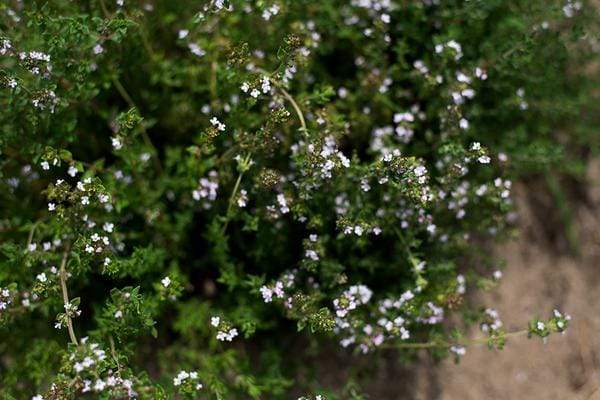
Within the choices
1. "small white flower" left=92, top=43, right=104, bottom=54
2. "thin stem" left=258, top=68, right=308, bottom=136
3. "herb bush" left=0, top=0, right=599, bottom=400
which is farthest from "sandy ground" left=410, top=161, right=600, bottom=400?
"small white flower" left=92, top=43, right=104, bottom=54

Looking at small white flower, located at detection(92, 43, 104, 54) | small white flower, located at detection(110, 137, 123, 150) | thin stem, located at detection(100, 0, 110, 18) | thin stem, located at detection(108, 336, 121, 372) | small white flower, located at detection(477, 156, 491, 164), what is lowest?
thin stem, located at detection(108, 336, 121, 372)

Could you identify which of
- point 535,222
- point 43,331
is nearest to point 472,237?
point 535,222

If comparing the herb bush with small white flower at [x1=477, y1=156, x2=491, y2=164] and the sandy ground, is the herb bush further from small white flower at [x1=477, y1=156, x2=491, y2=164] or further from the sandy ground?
the sandy ground

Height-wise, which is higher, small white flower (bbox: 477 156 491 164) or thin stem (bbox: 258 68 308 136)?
thin stem (bbox: 258 68 308 136)

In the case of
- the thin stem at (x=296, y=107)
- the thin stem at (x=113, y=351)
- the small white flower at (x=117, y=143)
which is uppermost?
the small white flower at (x=117, y=143)

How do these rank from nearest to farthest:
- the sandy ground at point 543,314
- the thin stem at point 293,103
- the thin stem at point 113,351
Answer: the thin stem at point 113,351 → the thin stem at point 293,103 → the sandy ground at point 543,314

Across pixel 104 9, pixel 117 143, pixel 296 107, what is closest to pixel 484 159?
pixel 296 107

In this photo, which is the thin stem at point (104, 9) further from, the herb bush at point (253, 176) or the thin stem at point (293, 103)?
the thin stem at point (293, 103)

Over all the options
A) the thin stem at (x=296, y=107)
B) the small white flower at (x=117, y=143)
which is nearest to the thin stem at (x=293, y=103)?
the thin stem at (x=296, y=107)
